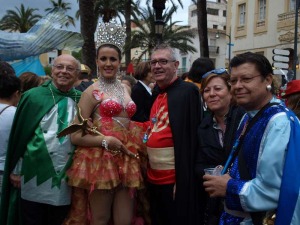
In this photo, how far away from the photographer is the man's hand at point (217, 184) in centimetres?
210

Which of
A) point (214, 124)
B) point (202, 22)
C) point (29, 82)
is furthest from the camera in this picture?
point (202, 22)

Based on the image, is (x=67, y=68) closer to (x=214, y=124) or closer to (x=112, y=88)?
(x=112, y=88)

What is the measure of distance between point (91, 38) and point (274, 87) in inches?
299

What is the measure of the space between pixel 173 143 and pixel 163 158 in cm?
16

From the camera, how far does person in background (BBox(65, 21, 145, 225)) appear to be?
10.2 ft

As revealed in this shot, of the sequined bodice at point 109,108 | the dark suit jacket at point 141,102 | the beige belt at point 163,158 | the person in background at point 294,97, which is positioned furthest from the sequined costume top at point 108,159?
the person in background at point 294,97

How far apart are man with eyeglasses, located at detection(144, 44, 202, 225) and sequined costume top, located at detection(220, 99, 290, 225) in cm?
102

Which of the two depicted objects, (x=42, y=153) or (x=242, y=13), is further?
(x=242, y=13)

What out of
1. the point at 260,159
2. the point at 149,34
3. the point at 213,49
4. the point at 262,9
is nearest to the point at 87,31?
the point at 260,159

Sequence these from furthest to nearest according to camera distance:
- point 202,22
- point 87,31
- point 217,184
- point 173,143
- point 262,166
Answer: point 202,22
point 87,31
point 173,143
point 217,184
point 262,166

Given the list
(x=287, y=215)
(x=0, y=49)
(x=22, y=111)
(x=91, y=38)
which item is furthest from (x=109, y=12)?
(x=287, y=215)

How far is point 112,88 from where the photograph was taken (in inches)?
134

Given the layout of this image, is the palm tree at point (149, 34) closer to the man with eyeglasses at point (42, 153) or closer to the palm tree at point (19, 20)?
the palm tree at point (19, 20)

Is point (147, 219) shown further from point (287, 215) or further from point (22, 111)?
point (287, 215)
